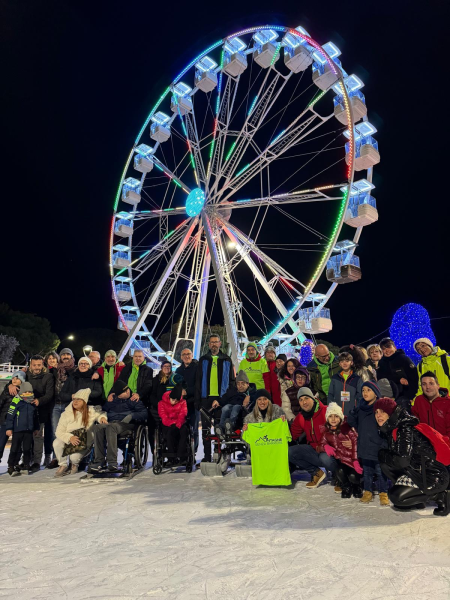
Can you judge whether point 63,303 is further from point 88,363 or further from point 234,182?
point 88,363

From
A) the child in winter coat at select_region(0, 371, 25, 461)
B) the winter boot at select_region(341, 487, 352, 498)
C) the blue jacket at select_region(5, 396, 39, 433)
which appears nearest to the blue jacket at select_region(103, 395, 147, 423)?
the blue jacket at select_region(5, 396, 39, 433)

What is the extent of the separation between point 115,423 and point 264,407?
2.21 metres

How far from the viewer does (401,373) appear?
299 inches

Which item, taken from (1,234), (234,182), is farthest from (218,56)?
(1,234)

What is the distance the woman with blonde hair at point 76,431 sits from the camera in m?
7.53

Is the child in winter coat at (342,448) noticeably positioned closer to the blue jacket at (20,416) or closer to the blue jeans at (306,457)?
the blue jeans at (306,457)

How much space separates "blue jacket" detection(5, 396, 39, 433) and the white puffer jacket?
57 cm

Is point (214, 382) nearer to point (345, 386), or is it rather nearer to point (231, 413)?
point (231, 413)

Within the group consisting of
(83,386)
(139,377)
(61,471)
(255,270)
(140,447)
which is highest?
(255,270)

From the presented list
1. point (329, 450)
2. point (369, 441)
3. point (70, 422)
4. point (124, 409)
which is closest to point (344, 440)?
point (329, 450)

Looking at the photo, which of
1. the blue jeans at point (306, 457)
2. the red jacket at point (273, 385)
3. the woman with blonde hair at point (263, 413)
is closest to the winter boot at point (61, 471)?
the woman with blonde hair at point (263, 413)

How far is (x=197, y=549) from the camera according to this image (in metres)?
4.00

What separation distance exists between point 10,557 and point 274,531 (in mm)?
2170

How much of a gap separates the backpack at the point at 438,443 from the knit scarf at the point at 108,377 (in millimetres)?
5033
